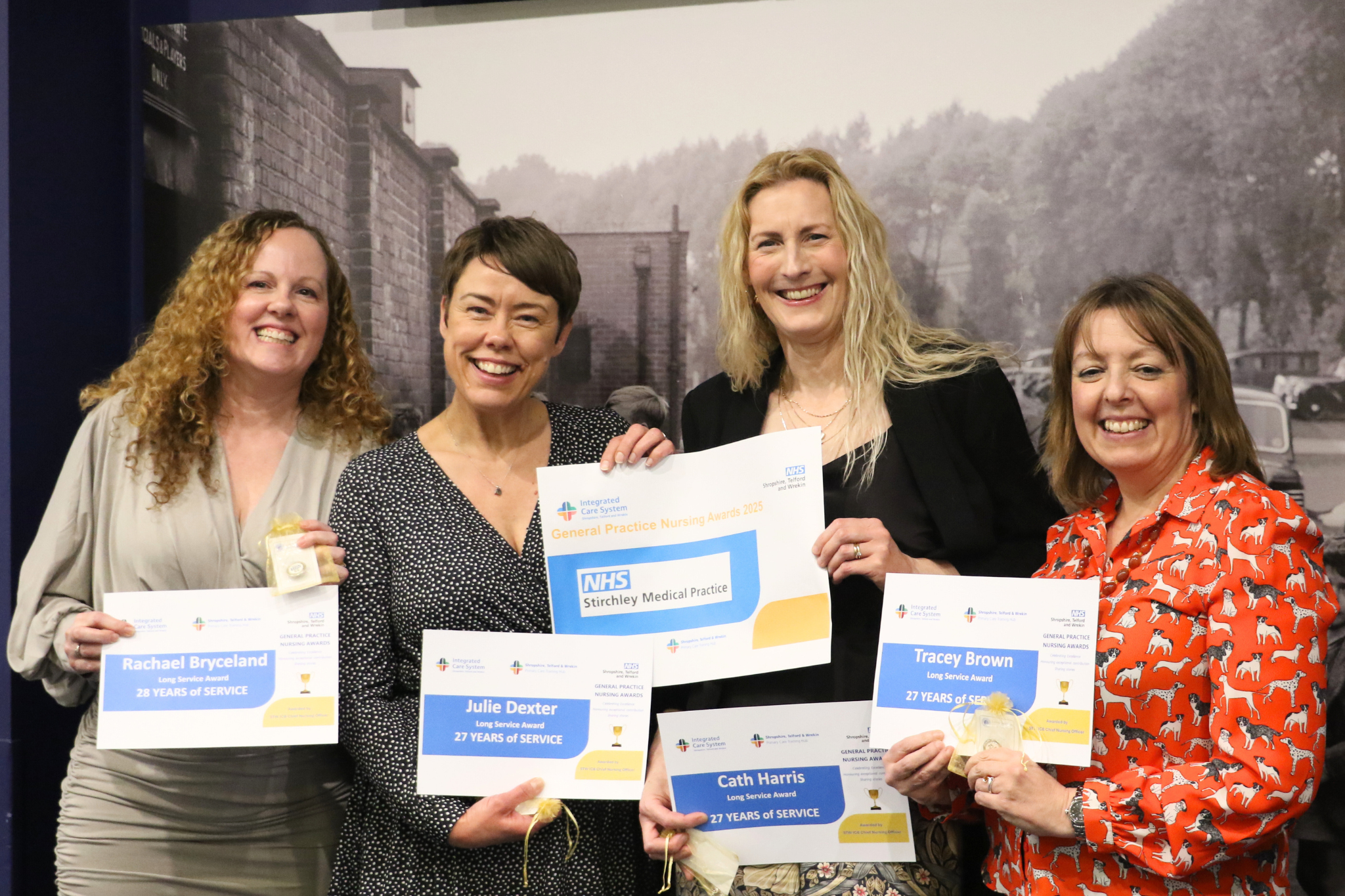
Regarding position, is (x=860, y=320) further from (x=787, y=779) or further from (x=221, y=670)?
(x=221, y=670)

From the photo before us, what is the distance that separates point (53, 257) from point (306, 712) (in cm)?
199

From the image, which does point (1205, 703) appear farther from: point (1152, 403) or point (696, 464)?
point (696, 464)

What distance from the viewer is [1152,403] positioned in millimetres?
2002

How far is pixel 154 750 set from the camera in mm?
2621

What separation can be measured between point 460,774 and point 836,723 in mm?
814

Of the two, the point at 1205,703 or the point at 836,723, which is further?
the point at 836,723

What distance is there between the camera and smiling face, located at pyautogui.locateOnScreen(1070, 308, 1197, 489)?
201cm

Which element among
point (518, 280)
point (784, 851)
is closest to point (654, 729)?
point (784, 851)

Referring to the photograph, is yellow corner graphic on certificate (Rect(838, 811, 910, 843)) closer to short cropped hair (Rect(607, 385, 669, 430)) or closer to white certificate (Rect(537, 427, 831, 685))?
white certificate (Rect(537, 427, 831, 685))

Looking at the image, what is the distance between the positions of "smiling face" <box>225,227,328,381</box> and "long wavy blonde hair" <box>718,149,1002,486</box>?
3.70 ft

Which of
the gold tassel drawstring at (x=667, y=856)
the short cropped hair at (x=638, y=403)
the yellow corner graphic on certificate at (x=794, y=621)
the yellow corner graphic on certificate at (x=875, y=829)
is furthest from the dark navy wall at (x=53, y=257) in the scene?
the yellow corner graphic on certificate at (x=875, y=829)

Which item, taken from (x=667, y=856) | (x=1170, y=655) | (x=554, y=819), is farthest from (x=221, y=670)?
(x=1170, y=655)

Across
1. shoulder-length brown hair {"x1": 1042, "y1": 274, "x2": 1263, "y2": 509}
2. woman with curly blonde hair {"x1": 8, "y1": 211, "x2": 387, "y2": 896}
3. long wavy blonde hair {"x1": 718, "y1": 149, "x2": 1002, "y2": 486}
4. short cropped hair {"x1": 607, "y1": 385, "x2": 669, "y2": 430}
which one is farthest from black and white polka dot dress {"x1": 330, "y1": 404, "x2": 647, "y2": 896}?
shoulder-length brown hair {"x1": 1042, "y1": 274, "x2": 1263, "y2": 509}

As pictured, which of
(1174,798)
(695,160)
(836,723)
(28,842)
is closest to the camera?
(1174,798)
